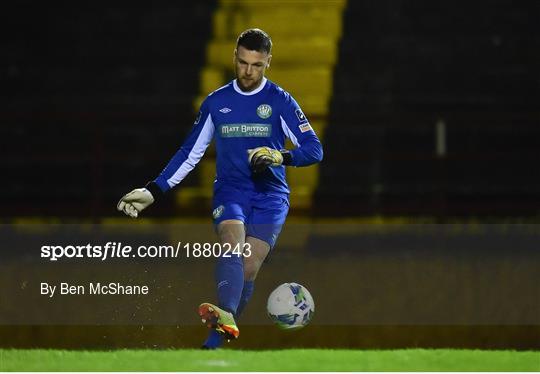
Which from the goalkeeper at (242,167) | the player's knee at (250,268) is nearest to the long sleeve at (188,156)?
the goalkeeper at (242,167)

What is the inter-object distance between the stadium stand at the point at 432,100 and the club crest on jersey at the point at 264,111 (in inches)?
183

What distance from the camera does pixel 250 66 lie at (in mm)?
6773

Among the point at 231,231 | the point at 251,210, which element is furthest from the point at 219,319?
the point at 251,210

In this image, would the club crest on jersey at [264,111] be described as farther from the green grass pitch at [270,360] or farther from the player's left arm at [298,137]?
the green grass pitch at [270,360]

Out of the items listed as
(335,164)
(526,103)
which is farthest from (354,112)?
(526,103)

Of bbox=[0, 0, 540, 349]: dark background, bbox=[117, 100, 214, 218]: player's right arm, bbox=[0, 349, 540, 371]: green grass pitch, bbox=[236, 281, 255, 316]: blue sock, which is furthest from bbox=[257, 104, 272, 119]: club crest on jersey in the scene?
bbox=[0, 0, 540, 349]: dark background

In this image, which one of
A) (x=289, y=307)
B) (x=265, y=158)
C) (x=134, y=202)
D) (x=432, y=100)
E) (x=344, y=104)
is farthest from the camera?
(x=432, y=100)

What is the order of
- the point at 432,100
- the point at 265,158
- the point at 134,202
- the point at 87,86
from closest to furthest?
1. the point at 265,158
2. the point at 134,202
3. the point at 432,100
4. the point at 87,86

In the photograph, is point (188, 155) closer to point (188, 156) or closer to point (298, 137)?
point (188, 156)

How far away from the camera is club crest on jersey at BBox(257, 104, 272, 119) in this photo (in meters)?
6.86

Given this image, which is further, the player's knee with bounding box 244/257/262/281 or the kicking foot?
the player's knee with bounding box 244/257/262/281

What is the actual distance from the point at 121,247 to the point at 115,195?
3427mm

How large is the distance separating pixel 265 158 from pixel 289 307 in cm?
86

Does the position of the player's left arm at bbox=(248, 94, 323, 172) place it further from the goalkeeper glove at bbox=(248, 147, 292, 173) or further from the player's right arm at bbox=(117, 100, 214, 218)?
the player's right arm at bbox=(117, 100, 214, 218)
